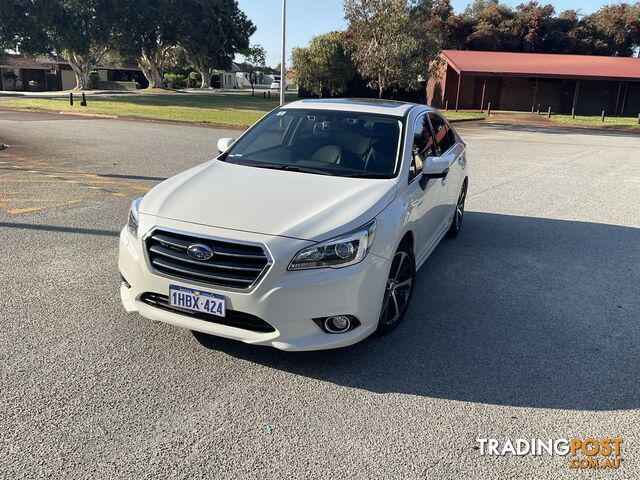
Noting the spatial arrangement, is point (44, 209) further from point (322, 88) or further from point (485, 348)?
point (322, 88)

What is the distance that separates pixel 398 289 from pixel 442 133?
257 centimetres

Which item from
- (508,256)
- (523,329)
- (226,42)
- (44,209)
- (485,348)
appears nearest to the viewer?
(485,348)

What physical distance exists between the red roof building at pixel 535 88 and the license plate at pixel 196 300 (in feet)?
130

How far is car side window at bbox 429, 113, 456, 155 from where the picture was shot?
18.8 feet

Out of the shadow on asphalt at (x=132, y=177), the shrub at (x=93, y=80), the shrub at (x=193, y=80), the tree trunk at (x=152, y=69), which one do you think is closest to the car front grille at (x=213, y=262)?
the shadow on asphalt at (x=132, y=177)

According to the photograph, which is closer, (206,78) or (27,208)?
(27,208)

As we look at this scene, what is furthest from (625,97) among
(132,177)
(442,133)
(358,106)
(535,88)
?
(358,106)

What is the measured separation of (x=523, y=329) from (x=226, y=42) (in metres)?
59.4

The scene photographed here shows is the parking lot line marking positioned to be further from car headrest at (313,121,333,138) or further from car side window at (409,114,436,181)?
car side window at (409,114,436,181)

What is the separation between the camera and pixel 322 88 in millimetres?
43656

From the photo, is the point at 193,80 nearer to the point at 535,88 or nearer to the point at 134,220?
the point at 535,88

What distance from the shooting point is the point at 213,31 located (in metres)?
55.3

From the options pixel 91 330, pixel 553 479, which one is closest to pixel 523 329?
pixel 553 479

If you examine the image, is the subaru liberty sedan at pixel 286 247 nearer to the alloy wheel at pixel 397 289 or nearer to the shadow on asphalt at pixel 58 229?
the alloy wheel at pixel 397 289
